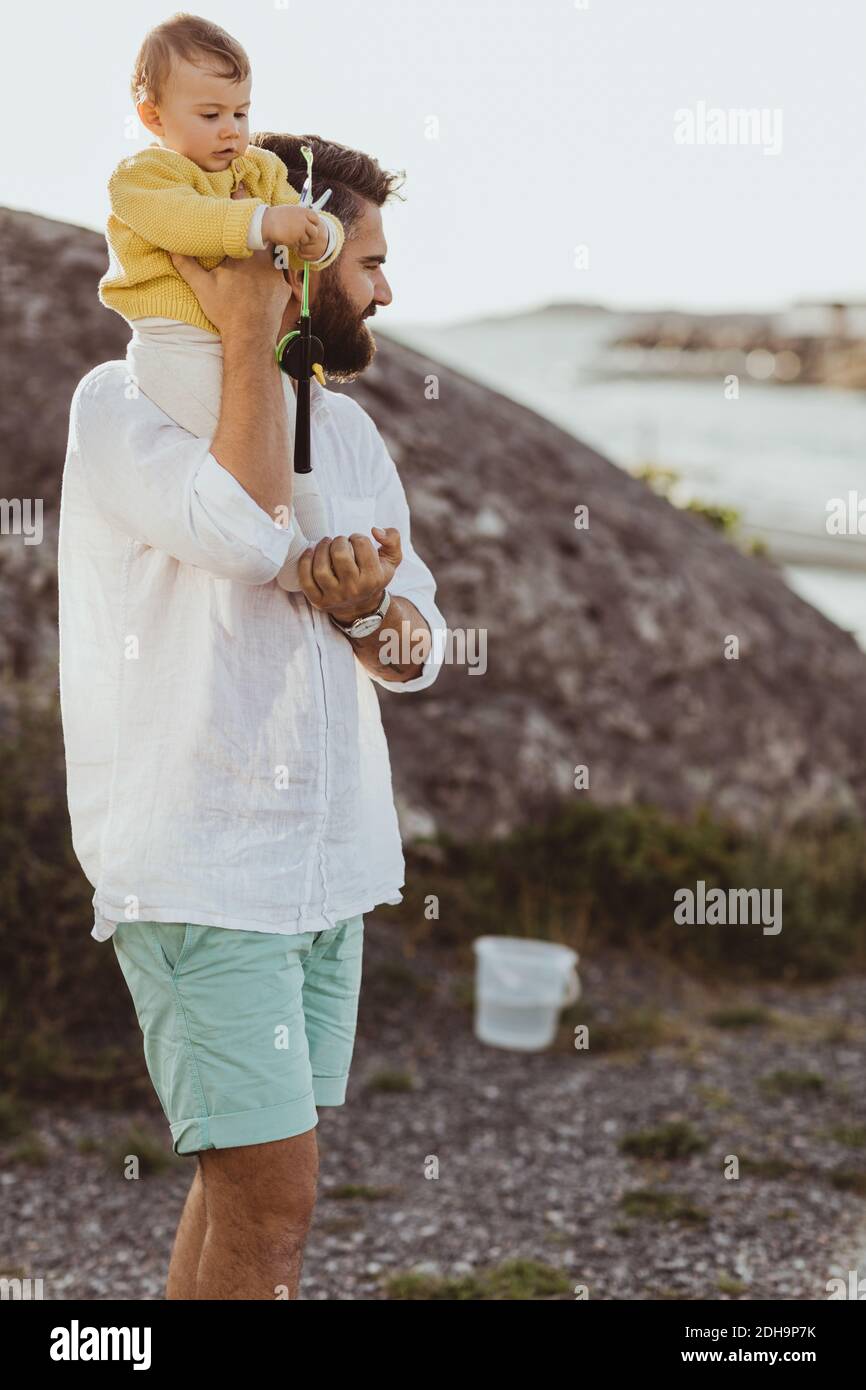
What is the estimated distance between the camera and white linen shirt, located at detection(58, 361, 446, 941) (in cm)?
200

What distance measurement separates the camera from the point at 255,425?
79.0 inches

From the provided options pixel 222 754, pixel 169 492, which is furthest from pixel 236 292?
pixel 222 754

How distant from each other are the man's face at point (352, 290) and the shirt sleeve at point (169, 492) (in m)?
0.36

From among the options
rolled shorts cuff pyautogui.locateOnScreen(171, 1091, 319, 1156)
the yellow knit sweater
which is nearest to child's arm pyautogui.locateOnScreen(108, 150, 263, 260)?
the yellow knit sweater

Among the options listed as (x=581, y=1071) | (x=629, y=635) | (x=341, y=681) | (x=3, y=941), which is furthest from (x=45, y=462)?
(x=341, y=681)

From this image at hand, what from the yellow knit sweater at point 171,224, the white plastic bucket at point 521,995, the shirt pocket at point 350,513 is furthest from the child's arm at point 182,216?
the white plastic bucket at point 521,995

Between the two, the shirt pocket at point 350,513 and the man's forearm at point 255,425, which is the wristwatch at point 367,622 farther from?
the man's forearm at point 255,425

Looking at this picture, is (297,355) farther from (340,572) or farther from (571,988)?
(571,988)

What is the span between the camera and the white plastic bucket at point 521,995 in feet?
17.2

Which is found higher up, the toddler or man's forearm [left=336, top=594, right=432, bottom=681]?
the toddler

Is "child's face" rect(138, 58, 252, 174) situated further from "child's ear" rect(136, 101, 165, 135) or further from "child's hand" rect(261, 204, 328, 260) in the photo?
"child's hand" rect(261, 204, 328, 260)

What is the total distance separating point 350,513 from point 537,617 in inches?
177

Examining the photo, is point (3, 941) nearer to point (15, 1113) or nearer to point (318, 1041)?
point (15, 1113)

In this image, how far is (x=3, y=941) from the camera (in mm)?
4691
